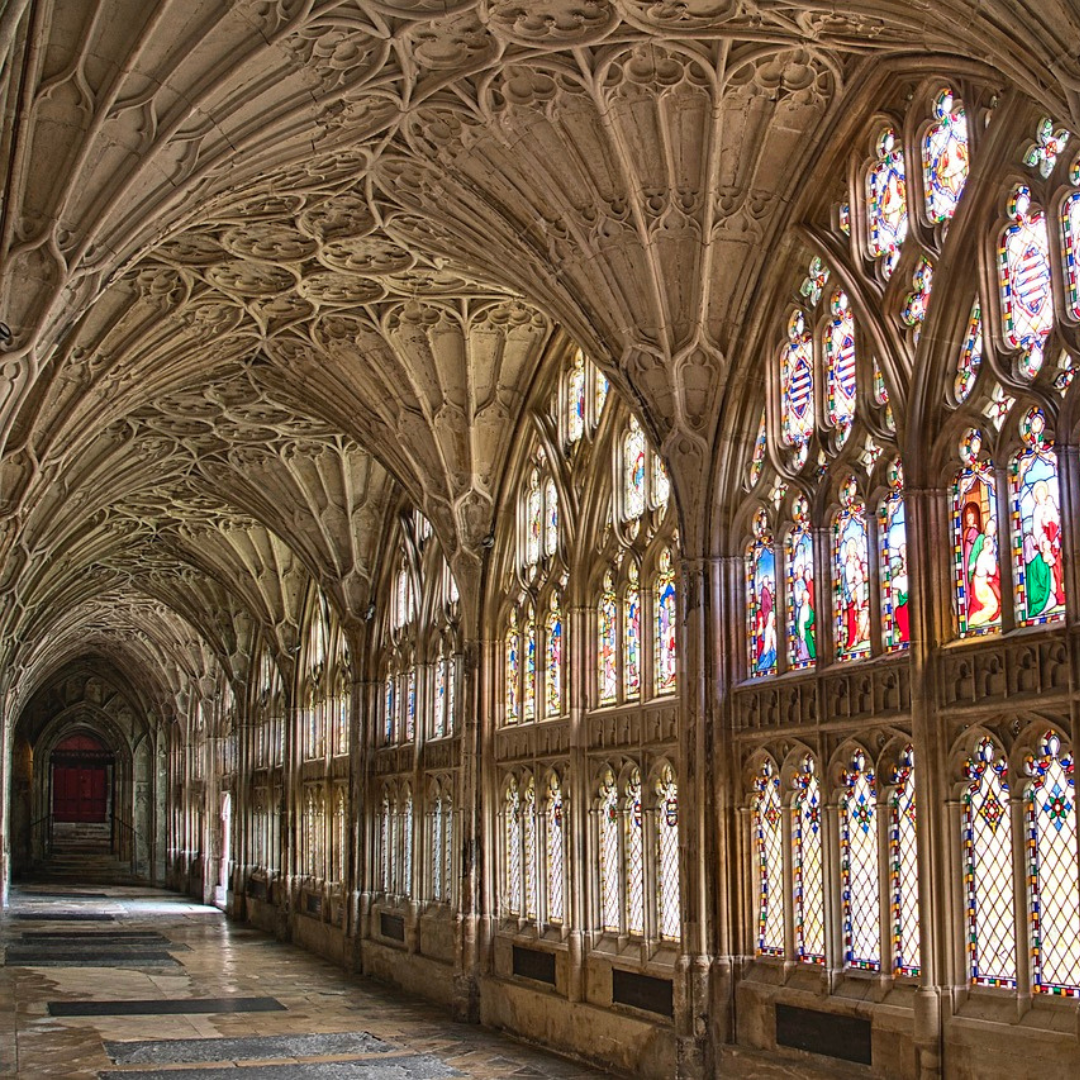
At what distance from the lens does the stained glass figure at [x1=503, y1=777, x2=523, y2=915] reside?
1958cm

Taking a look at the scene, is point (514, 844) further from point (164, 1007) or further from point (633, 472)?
point (633, 472)

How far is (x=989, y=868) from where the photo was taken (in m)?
11.1

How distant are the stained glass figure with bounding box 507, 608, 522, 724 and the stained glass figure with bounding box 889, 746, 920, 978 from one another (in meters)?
8.41

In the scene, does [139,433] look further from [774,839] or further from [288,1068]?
[774,839]

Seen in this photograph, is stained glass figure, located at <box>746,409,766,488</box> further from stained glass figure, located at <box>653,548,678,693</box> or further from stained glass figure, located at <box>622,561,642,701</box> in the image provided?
stained glass figure, located at <box>622,561,642,701</box>

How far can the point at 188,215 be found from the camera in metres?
13.8

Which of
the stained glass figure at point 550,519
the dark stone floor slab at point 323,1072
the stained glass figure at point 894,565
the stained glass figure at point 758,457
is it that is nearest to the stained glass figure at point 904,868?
the stained glass figure at point 894,565

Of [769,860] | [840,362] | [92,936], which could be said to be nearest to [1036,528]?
[840,362]

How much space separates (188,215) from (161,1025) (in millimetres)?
10132

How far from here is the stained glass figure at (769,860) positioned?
45.4 ft

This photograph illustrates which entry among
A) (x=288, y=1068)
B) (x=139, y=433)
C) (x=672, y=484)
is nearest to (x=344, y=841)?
(x=139, y=433)

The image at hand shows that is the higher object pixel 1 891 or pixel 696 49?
pixel 696 49

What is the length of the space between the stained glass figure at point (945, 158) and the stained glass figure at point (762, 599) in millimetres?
3585

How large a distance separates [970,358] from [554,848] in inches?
359
